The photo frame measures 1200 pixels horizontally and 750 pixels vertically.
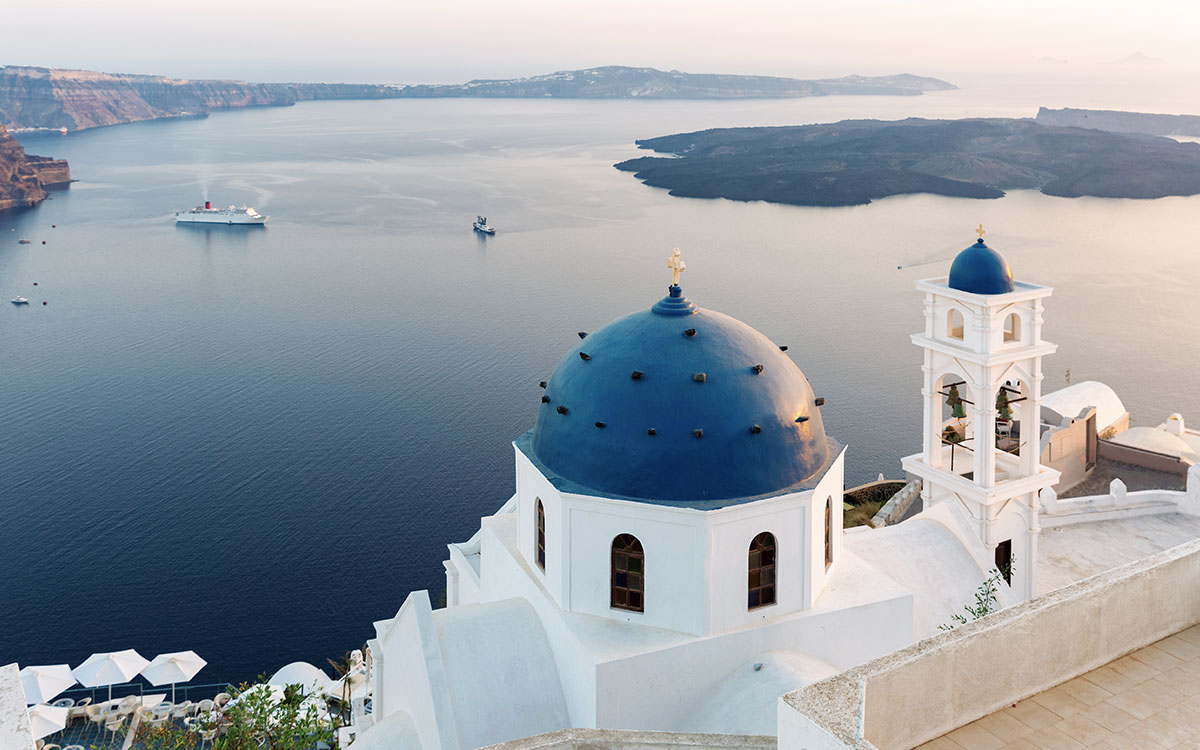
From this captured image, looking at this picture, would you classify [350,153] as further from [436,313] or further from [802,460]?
[802,460]

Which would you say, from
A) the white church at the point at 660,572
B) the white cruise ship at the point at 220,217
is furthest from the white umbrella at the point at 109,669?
the white cruise ship at the point at 220,217

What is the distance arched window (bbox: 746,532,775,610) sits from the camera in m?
14.4

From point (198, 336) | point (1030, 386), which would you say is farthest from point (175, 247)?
point (1030, 386)

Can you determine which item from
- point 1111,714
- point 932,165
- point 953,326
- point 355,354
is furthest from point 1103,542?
point 932,165

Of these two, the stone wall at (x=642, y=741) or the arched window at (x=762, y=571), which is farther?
the arched window at (x=762, y=571)

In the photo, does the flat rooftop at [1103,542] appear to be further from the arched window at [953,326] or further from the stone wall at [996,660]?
the stone wall at [996,660]

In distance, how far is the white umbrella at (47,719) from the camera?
23250 millimetres

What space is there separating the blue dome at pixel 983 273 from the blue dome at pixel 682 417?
19.6ft

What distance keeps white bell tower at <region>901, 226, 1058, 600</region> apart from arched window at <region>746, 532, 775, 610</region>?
19.5 ft

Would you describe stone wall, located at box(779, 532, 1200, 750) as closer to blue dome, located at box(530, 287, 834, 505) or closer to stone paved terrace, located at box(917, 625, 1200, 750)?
stone paved terrace, located at box(917, 625, 1200, 750)

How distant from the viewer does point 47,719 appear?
23.5 m

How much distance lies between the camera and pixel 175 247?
3644 inches

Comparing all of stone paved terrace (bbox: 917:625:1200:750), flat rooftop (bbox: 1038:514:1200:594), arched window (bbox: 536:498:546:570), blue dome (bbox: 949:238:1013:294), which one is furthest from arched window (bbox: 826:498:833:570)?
flat rooftop (bbox: 1038:514:1200:594)

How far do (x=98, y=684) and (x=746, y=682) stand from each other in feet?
60.6
